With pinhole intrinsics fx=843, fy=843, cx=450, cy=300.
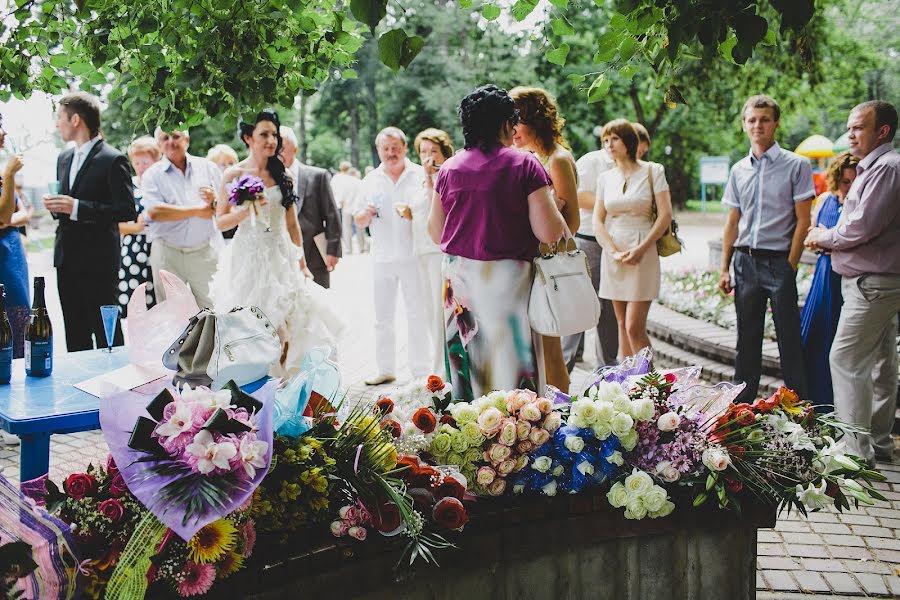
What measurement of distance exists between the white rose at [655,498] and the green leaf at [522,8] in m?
1.52

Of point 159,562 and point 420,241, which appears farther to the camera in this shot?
point 420,241

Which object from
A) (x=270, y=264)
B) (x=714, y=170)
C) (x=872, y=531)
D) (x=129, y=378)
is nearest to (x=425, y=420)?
(x=129, y=378)

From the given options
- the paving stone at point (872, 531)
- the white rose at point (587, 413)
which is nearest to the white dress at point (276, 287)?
the white rose at point (587, 413)

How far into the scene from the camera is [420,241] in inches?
273

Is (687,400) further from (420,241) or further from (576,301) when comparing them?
(420,241)

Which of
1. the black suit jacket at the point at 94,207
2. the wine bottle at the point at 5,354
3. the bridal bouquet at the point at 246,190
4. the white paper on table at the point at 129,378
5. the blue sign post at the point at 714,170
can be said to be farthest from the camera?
the blue sign post at the point at 714,170

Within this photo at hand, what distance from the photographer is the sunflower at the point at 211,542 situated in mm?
2086

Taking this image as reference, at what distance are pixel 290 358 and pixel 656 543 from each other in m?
3.62

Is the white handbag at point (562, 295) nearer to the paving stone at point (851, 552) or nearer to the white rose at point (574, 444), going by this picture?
the white rose at point (574, 444)

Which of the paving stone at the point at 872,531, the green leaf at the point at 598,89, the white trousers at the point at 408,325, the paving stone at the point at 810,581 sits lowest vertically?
the paving stone at the point at 872,531

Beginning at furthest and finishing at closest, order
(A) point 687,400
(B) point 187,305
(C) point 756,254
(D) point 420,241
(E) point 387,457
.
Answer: (D) point 420,241, (C) point 756,254, (B) point 187,305, (A) point 687,400, (E) point 387,457

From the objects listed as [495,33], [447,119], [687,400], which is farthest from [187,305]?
[447,119]

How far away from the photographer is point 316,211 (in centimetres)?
720

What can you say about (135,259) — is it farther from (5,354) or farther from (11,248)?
(5,354)
